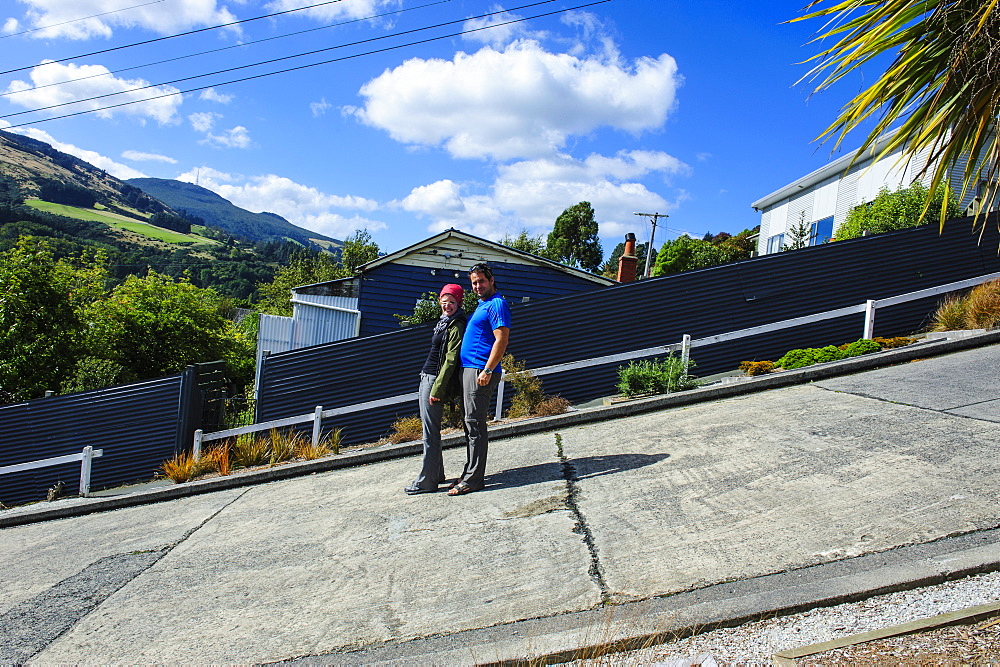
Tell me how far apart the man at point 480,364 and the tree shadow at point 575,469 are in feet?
1.02

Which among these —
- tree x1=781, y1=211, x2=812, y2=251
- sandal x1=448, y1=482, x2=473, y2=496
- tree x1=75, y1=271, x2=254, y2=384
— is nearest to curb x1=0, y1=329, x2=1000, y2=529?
sandal x1=448, y1=482, x2=473, y2=496

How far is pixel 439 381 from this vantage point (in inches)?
211

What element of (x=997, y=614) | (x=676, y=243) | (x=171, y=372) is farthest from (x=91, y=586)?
(x=676, y=243)

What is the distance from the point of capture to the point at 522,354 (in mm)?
9906

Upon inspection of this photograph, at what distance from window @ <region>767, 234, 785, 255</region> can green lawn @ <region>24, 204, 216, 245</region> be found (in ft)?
476

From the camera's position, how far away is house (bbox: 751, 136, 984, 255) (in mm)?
20994

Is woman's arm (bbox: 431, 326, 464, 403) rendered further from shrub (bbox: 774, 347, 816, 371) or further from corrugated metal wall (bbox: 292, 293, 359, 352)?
corrugated metal wall (bbox: 292, 293, 359, 352)

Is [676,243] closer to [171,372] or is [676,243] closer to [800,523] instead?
[171,372]

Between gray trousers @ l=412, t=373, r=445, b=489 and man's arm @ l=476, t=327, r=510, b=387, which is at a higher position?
man's arm @ l=476, t=327, r=510, b=387

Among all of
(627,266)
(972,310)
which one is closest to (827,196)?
(627,266)

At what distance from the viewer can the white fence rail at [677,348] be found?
29.0 ft

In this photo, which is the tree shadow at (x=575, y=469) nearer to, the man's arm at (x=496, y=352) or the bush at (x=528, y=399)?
the man's arm at (x=496, y=352)

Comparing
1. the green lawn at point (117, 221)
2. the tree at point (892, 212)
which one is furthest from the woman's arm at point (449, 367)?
the green lawn at point (117, 221)

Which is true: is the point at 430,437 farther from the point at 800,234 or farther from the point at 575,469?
the point at 800,234
